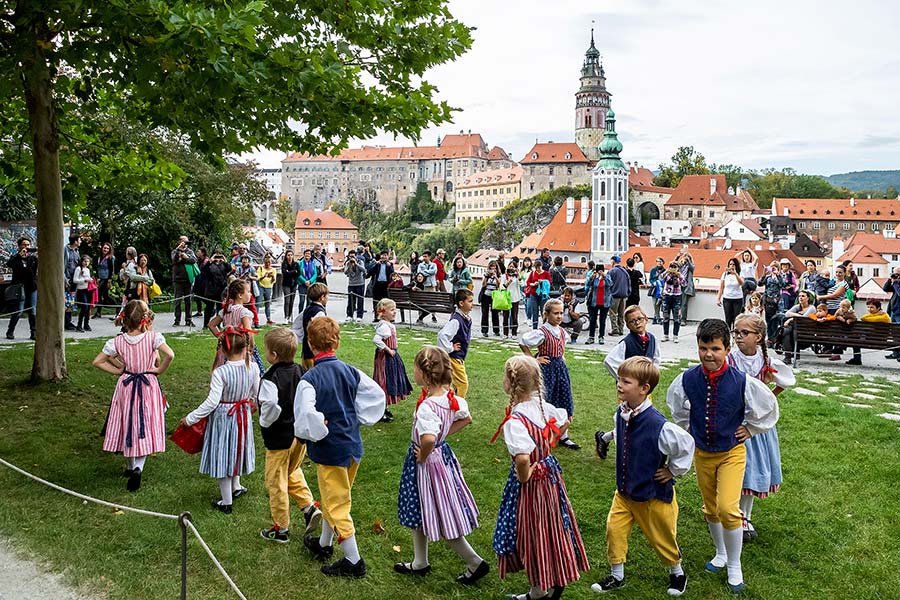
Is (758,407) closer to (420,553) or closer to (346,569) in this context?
(420,553)

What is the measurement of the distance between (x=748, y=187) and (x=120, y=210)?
140 m

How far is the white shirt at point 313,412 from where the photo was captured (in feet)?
16.8

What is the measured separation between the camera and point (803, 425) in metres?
9.10

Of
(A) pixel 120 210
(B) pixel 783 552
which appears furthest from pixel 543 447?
(A) pixel 120 210

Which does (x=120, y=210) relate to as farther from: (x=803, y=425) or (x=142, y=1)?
(x=803, y=425)

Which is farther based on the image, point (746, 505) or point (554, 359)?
point (554, 359)

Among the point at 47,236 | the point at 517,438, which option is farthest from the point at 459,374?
the point at 47,236

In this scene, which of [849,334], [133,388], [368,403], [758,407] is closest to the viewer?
[758,407]

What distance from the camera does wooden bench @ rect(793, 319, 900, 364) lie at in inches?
512

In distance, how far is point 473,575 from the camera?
517 centimetres

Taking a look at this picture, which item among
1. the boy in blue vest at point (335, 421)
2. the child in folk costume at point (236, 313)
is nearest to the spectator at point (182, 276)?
the child in folk costume at point (236, 313)

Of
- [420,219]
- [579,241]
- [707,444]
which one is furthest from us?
[420,219]

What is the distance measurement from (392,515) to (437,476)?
4.76ft

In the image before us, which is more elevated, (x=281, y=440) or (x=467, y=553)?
(x=281, y=440)
